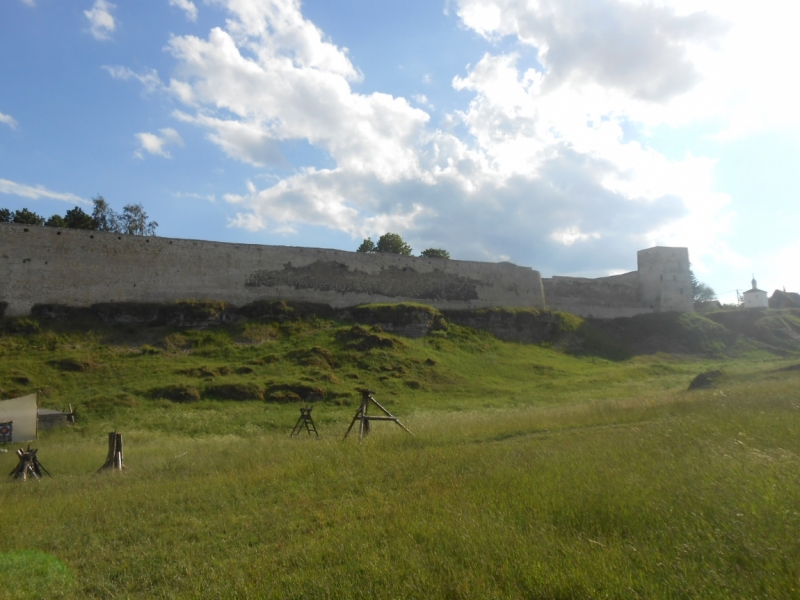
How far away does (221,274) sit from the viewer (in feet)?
114

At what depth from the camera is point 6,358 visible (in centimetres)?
2562

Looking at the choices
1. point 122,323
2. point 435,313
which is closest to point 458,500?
point 122,323

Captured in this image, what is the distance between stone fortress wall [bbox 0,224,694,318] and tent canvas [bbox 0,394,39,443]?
12917mm

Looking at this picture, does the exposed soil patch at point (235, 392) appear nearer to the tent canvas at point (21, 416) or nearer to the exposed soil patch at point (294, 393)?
the exposed soil patch at point (294, 393)

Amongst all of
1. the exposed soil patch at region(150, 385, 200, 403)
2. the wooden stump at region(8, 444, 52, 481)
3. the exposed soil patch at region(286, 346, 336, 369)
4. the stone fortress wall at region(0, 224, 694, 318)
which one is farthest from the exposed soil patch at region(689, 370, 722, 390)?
the stone fortress wall at region(0, 224, 694, 318)

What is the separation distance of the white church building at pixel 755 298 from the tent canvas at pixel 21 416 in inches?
2697

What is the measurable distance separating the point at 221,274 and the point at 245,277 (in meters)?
1.39

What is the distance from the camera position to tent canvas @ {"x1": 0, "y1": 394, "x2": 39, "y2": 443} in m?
18.2

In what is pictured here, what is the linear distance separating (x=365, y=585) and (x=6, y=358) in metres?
26.7

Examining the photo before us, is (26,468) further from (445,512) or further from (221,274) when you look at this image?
(221,274)

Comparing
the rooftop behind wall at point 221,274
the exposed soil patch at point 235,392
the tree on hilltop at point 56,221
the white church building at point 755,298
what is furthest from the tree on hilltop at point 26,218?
the white church building at point 755,298

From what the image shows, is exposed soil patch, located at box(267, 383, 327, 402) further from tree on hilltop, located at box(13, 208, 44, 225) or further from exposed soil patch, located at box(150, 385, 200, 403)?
tree on hilltop, located at box(13, 208, 44, 225)

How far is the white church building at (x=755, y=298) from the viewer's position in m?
65.4

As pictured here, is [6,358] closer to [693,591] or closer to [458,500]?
[458,500]
